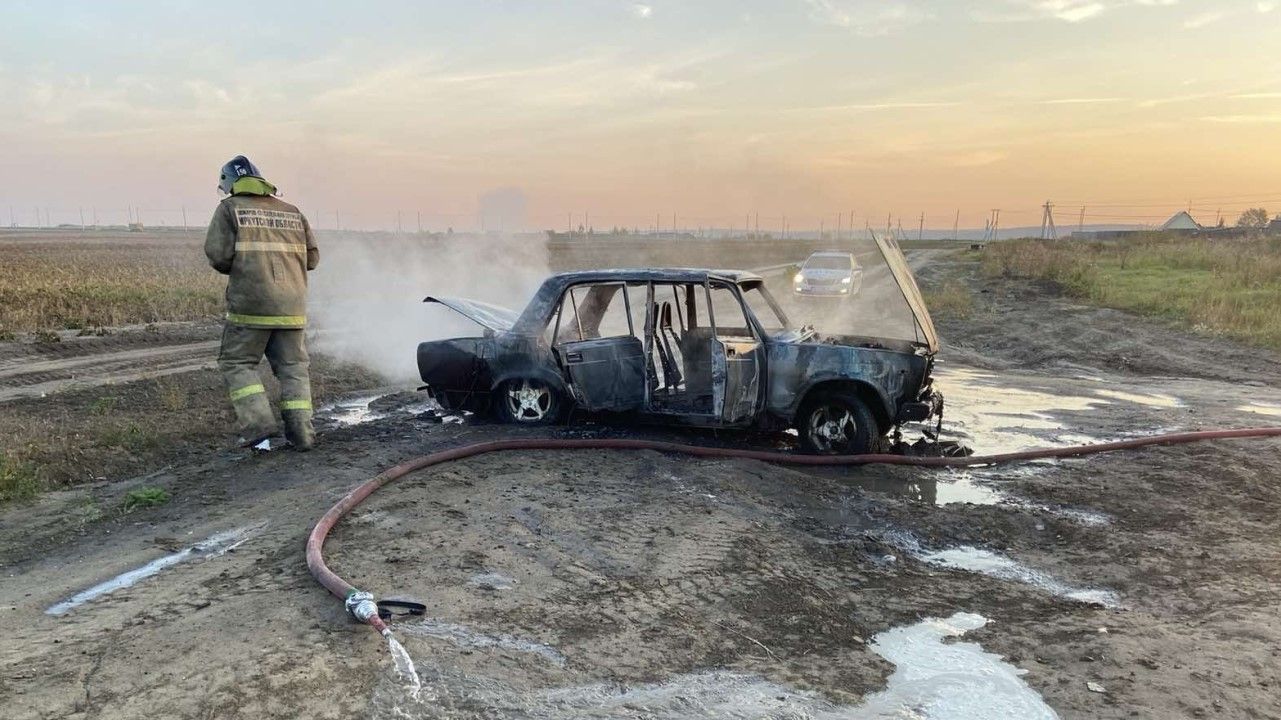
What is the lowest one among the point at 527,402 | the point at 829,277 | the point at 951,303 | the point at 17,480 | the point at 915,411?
the point at 17,480

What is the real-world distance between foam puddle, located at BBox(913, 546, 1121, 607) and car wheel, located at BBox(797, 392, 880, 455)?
67.5 inches

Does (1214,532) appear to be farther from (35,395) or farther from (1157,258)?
(1157,258)

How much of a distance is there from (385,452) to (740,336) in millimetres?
3170

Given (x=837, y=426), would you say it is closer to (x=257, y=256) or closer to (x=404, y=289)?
(x=257, y=256)

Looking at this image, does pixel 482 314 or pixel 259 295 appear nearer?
pixel 259 295

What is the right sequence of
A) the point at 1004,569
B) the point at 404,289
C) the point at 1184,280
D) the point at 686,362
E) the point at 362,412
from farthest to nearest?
the point at 1184,280 → the point at 404,289 → the point at 362,412 → the point at 686,362 → the point at 1004,569

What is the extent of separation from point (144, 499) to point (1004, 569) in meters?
5.60

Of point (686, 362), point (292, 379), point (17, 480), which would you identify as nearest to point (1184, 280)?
point (686, 362)

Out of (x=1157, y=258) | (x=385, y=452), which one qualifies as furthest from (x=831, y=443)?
(x=1157, y=258)

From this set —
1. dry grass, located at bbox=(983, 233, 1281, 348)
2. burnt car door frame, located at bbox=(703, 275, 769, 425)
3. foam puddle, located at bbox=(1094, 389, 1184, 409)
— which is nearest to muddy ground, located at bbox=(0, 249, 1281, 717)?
burnt car door frame, located at bbox=(703, 275, 769, 425)

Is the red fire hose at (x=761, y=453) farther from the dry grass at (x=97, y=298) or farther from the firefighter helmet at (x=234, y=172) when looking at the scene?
the dry grass at (x=97, y=298)

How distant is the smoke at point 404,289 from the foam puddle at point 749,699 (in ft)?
27.2

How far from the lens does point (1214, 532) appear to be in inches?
207

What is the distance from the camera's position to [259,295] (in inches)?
247
